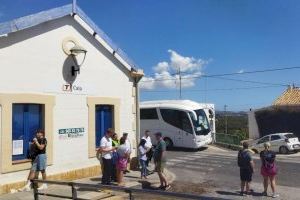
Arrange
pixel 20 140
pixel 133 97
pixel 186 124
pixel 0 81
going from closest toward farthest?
pixel 0 81
pixel 20 140
pixel 133 97
pixel 186 124

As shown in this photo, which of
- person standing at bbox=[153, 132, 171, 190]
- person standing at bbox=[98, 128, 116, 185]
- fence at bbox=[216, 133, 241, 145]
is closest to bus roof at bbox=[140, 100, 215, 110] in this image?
fence at bbox=[216, 133, 241, 145]

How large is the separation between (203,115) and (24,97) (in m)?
17.3

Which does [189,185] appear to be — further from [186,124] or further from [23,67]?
[186,124]

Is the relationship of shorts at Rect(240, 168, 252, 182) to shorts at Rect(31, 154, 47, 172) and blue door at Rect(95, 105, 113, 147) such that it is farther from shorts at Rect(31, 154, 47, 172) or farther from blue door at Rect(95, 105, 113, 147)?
shorts at Rect(31, 154, 47, 172)

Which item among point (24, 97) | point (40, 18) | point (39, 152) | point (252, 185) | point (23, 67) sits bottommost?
point (252, 185)

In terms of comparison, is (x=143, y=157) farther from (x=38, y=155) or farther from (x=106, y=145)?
(x=38, y=155)

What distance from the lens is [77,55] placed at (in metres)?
13.5

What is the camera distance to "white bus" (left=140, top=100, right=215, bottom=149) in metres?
26.6

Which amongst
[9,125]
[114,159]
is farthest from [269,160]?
[9,125]

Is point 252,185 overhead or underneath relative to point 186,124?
underneath

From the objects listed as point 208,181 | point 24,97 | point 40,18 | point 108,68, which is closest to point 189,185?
point 208,181

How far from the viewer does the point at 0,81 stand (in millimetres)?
11109

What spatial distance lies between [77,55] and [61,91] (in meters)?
1.33

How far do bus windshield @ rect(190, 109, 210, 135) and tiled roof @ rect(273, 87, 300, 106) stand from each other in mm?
13995
